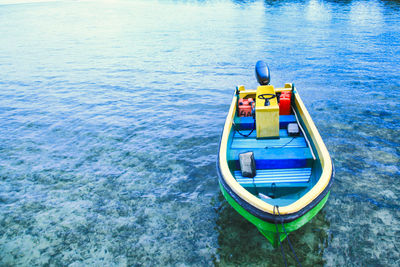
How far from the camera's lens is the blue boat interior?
5562 mm

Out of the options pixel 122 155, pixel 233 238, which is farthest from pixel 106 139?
pixel 233 238

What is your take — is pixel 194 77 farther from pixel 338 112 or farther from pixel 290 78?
pixel 338 112

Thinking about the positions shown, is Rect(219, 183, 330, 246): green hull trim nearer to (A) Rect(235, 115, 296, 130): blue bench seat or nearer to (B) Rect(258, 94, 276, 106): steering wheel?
(A) Rect(235, 115, 296, 130): blue bench seat

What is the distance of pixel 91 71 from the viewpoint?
65.8 ft

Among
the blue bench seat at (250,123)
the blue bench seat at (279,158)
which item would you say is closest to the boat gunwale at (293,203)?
the blue bench seat at (279,158)

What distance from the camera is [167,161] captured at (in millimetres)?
8594

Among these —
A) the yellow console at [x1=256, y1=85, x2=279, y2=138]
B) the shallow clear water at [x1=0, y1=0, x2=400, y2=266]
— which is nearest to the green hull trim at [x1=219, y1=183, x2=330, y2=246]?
the shallow clear water at [x1=0, y1=0, x2=400, y2=266]

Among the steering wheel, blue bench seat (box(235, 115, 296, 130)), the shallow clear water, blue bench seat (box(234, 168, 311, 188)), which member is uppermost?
the steering wheel

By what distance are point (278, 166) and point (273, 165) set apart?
12 centimetres

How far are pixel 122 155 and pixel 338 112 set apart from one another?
28.8 feet

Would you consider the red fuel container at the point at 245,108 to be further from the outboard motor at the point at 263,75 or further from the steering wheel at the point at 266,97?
the outboard motor at the point at 263,75

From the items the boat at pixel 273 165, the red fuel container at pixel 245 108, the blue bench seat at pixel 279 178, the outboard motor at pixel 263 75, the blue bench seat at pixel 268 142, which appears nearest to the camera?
the boat at pixel 273 165

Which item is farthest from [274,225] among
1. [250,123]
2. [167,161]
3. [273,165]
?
[167,161]

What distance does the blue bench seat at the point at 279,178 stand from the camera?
5.64 metres
